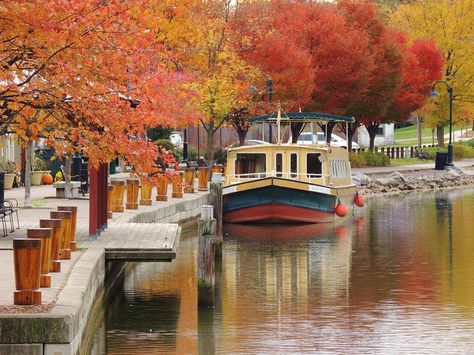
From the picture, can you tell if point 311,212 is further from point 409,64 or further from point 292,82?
point 409,64

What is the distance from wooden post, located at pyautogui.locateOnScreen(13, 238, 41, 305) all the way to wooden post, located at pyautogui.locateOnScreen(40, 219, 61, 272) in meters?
3.23

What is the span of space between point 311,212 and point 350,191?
424 cm

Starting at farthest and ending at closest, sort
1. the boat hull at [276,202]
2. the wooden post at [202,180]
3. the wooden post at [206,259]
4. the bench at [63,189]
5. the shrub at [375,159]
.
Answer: the shrub at [375,159] < the wooden post at [202,180] < the boat hull at [276,202] < the bench at [63,189] < the wooden post at [206,259]

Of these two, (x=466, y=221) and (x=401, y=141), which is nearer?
(x=466, y=221)

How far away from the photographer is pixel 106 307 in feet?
76.8

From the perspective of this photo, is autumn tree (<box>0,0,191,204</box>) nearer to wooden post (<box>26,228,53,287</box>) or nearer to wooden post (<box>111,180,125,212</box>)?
wooden post (<box>26,228,53,287</box>)

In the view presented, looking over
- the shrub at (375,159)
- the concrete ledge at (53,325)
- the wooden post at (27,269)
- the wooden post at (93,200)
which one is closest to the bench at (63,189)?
the wooden post at (93,200)

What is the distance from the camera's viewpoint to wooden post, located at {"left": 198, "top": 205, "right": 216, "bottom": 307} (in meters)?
22.7

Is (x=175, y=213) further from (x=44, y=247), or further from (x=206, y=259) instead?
(x=44, y=247)

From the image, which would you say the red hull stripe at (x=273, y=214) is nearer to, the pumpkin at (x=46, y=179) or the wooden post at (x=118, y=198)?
the pumpkin at (x=46, y=179)

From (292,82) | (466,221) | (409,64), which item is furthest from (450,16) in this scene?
(466,221)

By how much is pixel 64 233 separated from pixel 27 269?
5.68 metres

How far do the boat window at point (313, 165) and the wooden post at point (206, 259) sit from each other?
1971cm

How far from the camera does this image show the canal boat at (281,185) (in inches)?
1649
